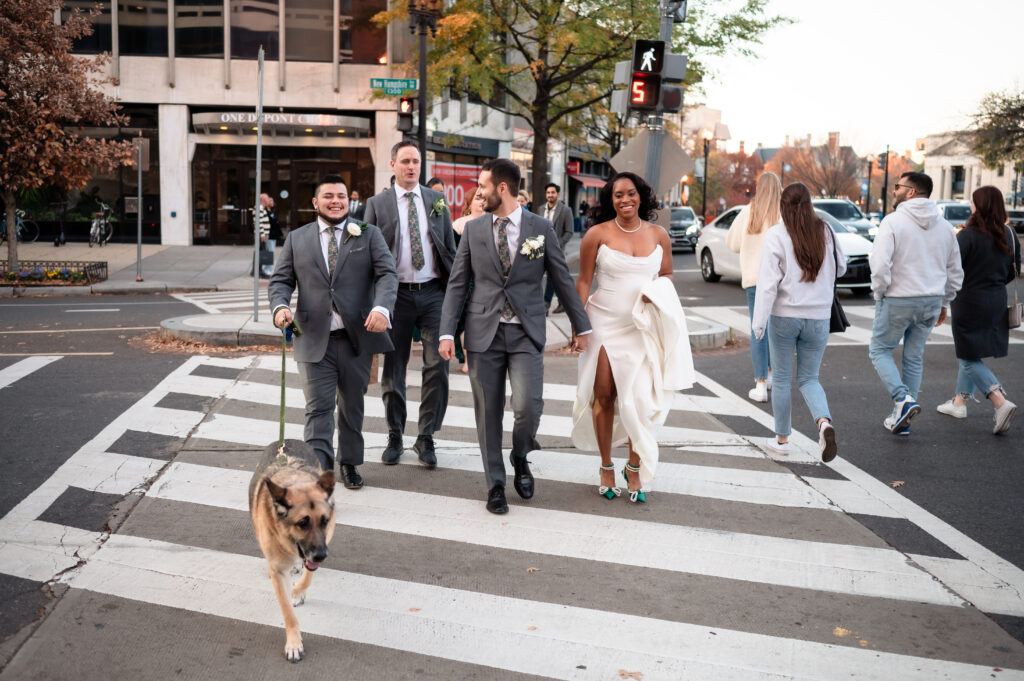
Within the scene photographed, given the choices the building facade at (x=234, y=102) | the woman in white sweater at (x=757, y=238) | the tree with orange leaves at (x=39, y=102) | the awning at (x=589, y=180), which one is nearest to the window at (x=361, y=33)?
the building facade at (x=234, y=102)

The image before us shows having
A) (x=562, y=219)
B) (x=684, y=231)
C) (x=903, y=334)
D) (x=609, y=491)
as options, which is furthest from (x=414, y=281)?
(x=684, y=231)

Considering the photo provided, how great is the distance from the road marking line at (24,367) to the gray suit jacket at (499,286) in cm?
559

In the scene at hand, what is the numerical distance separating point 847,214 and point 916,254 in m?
15.7

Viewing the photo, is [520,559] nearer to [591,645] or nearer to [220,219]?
[591,645]

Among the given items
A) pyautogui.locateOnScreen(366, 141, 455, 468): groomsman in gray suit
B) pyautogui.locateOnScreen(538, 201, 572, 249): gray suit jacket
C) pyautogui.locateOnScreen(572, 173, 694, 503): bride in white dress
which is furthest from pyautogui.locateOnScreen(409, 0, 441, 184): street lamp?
pyautogui.locateOnScreen(572, 173, 694, 503): bride in white dress

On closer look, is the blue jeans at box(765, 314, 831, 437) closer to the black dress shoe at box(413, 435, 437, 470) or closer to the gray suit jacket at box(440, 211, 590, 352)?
the gray suit jacket at box(440, 211, 590, 352)

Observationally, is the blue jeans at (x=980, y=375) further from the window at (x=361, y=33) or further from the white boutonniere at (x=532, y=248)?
the window at (x=361, y=33)

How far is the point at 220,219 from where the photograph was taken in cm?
3178

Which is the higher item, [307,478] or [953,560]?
[307,478]

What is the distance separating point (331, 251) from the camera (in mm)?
5801

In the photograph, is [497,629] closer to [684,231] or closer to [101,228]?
[101,228]

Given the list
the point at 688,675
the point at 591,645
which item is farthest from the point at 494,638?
the point at 688,675

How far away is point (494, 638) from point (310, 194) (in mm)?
29589

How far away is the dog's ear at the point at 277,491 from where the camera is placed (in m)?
3.56
